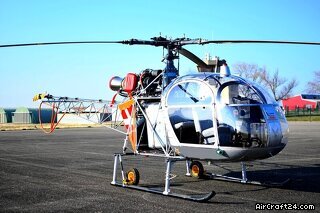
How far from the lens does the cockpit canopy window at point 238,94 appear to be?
8.62 metres

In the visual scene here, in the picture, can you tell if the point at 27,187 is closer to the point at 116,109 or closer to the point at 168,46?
the point at 116,109

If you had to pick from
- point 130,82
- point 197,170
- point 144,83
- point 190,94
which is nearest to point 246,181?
point 197,170

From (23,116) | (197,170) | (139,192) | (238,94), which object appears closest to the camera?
(238,94)

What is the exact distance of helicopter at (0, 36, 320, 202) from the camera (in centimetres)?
836

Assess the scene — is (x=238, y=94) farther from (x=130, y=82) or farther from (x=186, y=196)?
(x=130, y=82)

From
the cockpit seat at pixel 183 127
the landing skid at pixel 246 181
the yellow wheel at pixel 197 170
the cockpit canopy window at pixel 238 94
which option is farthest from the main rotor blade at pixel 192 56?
the landing skid at pixel 246 181

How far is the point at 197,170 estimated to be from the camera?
37.2ft

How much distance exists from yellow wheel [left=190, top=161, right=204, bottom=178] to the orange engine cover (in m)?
2.81

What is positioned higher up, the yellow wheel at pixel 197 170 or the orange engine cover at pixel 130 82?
the orange engine cover at pixel 130 82

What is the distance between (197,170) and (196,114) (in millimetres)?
2903

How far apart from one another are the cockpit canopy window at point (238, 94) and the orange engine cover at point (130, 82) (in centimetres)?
266

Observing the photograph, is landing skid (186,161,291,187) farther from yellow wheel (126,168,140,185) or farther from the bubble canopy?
yellow wheel (126,168,140,185)

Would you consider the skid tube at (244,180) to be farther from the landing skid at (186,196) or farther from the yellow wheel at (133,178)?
the yellow wheel at (133,178)

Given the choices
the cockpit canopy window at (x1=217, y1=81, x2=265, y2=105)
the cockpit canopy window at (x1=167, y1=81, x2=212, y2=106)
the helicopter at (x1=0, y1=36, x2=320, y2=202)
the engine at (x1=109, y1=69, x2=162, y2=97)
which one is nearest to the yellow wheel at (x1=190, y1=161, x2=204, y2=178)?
the helicopter at (x1=0, y1=36, x2=320, y2=202)
